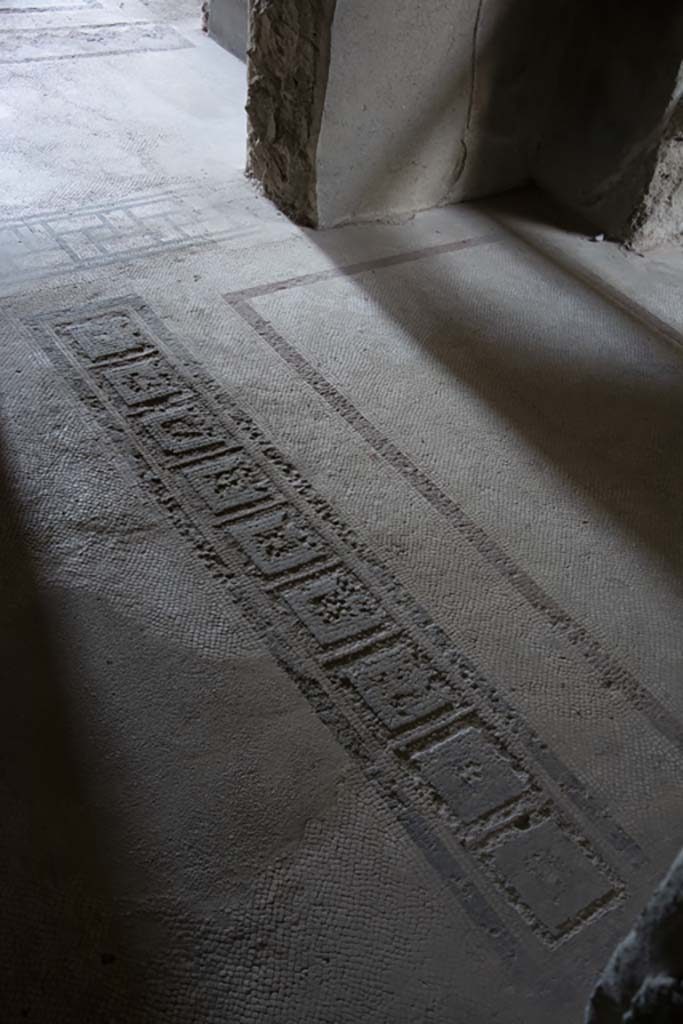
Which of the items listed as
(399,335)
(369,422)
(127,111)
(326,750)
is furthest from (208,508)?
(127,111)

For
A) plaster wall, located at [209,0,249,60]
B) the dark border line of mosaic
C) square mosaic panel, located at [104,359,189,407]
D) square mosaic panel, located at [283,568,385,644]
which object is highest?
plaster wall, located at [209,0,249,60]

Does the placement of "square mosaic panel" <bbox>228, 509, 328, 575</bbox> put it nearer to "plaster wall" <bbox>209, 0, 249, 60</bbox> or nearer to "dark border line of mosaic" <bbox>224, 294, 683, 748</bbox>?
"dark border line of mosaic" <bbox>224, 294, 683, 748</bbox>

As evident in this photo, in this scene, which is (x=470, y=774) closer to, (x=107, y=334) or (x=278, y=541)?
(x=278, y=541)

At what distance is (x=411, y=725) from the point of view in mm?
1797

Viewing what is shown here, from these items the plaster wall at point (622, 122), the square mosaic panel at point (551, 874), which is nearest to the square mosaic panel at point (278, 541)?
the square mosaic panel at point (551, 874)

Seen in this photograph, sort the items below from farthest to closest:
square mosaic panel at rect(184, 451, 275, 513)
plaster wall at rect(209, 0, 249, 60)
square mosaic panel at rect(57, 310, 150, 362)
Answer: plaster wall at rect(209, 0, 249, 60)
square mosaic panel at rect(57, 310, 150, 362)
square mosaic panel at rect(184, 451, 275, 513)

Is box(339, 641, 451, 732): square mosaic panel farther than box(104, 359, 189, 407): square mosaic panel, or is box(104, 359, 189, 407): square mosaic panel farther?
Result: box(104, 359, 189, 407): square mosaic panel

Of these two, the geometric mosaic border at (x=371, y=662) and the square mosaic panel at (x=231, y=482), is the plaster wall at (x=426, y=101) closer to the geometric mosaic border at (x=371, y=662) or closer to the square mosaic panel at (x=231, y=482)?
the geometric mosaic border at (x=371, y=662)

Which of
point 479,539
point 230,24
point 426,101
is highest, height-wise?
point 426,101

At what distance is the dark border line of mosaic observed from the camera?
6.21ft

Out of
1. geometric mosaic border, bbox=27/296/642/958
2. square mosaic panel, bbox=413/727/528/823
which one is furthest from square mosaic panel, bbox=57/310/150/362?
square mosaic panel, bbox=413/727/528/823

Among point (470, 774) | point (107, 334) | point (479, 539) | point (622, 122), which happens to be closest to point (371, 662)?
point (470, 774)

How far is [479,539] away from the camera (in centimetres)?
219

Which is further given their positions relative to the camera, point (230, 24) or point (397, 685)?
point (230, 24)
